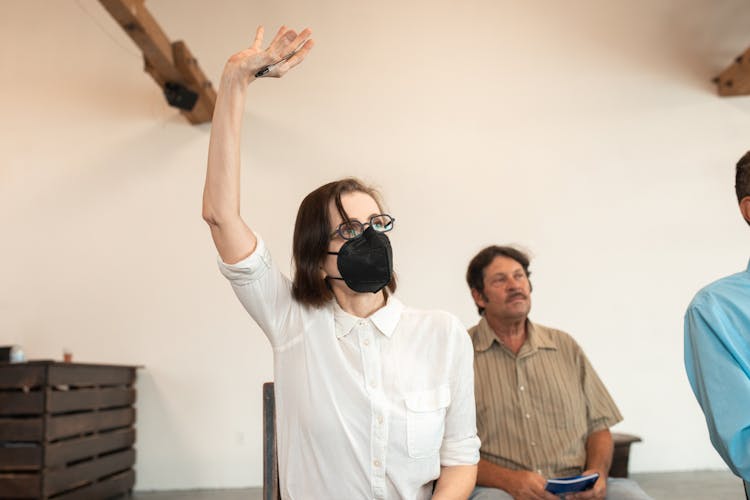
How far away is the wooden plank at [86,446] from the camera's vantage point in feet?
12.8

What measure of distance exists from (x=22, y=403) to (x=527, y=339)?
2749 millimetres

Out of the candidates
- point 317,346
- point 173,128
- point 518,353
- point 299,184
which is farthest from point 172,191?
point 317,346

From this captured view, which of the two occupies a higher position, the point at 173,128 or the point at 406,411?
the point at 173,128

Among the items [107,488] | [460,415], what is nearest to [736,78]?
[460,415]

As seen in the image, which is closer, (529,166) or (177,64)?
(177,64)

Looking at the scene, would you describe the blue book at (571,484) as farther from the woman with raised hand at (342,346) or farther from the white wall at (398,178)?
the white wall at (398,178)

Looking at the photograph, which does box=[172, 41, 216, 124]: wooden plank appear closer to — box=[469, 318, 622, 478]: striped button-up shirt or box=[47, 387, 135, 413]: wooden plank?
box=[47, 387, 135, 413]: wooden plank

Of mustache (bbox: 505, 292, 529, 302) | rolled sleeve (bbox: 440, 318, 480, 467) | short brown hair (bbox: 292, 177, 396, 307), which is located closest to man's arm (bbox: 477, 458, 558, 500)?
mustache (bbox: 505, 292, 529, 302)

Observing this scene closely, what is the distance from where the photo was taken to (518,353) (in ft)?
9.02

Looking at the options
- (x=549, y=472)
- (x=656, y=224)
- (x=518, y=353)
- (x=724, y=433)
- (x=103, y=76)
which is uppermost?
(x=103, y=76)

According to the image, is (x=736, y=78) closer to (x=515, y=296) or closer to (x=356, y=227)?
(x=515, y=296)

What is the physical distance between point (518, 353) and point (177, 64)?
3.26m

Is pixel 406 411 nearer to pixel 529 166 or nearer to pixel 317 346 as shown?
pixel 317 346

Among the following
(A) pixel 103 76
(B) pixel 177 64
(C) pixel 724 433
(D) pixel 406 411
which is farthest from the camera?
(A) pixel 103 76
